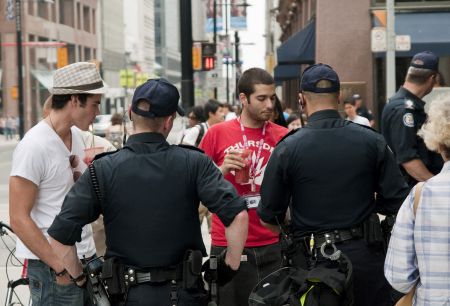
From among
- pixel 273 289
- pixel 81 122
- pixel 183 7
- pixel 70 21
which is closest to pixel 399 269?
pixel 273 289

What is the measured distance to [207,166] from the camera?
4691 mm

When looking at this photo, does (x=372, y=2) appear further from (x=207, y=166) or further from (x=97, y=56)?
(x=97, y=56)

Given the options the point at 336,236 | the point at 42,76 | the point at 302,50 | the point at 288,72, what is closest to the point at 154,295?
the point at 336,236

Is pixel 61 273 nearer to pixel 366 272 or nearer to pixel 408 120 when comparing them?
pixel 366 272

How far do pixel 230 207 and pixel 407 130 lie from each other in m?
2.91

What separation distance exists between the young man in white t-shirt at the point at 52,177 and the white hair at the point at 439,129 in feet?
6.15

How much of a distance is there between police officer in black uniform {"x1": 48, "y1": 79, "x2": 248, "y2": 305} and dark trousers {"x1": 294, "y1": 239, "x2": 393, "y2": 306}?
0.83 metres

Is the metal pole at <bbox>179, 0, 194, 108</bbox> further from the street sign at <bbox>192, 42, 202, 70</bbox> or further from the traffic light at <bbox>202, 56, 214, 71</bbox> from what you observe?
the street sign at <bbox>192, 42, 202, 70</bbox>

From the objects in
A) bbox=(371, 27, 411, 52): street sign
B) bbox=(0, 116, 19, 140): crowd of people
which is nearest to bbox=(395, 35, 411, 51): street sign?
bbox=(371, 27, 411, 52): street sign

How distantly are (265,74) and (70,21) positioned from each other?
285 feet

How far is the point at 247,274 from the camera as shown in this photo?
6.50 m

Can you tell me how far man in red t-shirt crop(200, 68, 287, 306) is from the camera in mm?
6500

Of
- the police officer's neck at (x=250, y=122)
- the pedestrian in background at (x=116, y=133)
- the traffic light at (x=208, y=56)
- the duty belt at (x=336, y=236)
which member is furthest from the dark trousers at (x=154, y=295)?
the traffic light at (x=208, y=56)

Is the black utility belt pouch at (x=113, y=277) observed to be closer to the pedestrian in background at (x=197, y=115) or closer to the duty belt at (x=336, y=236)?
the duty belt at (x=336, y=236)
